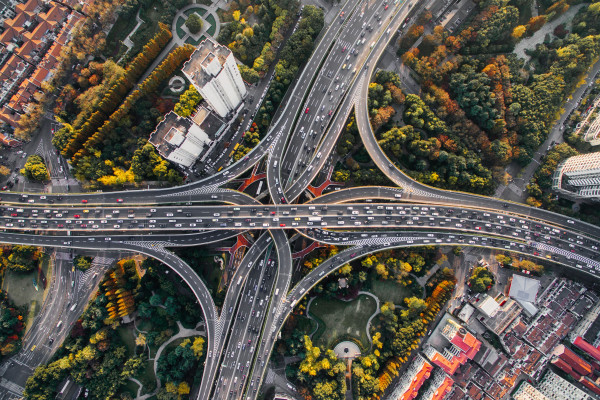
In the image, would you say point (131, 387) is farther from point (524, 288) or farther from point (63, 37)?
point (524, 288)

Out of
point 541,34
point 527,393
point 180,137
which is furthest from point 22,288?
point 541,34

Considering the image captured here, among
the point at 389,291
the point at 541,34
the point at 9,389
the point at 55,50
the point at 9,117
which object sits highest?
the point at 541,34

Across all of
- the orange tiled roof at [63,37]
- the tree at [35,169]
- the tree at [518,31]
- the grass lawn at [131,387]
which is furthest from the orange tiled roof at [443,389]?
the orange tiled roof at [63,37]

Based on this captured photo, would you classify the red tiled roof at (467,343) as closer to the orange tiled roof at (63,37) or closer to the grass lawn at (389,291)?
the grass lawn at (389,291)

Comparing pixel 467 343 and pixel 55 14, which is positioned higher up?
pixel 55 14

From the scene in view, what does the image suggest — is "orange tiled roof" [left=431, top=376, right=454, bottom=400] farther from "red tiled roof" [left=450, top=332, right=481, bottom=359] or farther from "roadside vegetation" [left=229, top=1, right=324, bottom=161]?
"roadside vegetation" [left=229, top=1, right=324, bottom=161]

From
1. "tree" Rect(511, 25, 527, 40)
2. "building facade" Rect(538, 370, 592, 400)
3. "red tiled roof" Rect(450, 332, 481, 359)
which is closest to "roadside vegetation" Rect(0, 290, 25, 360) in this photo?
"red tiled roof" Rect(450, 332, 481, 359)

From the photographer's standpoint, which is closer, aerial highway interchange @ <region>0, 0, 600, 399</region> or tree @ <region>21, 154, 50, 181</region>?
aerial highway interchange @ <region>0, 0, 600, 399</region>
